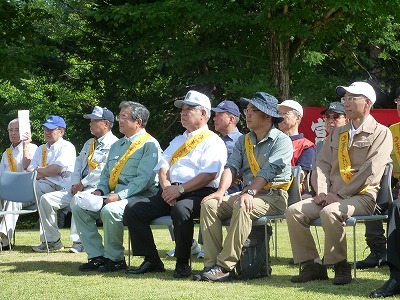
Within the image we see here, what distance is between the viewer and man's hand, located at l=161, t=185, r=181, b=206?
8.09 meters

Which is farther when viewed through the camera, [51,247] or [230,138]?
[51,247]

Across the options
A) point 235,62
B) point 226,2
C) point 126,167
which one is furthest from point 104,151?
point 235,62

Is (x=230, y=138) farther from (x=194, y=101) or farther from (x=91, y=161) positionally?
(x=91, y=161)

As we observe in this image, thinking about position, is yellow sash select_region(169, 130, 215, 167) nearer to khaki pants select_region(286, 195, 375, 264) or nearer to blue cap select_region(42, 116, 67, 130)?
khaki pants select_region(286, 195, 375, 264)

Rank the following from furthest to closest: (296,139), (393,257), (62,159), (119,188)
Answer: (62,159) < (296,139) < (119,188) < (393,257)

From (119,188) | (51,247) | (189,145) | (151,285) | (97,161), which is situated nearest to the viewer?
(151,285)

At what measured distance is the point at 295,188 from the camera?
8164 mm

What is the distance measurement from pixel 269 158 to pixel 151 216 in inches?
50.8

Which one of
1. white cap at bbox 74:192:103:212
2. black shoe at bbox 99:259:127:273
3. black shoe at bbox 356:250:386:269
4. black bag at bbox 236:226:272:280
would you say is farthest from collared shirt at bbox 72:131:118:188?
black shoe at bbox 356:250:386:269

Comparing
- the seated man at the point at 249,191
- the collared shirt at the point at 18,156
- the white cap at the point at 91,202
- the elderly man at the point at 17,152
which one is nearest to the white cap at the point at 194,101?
the seated man at the point at 249,191

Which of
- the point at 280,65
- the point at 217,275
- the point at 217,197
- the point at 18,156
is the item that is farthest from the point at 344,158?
the point at 280,65

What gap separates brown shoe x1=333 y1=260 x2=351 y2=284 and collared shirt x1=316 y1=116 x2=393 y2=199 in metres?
0.61

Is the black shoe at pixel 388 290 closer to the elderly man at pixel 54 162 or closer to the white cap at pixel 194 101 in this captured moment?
the white cap at pixel 194 101

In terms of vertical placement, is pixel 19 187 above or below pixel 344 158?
below
